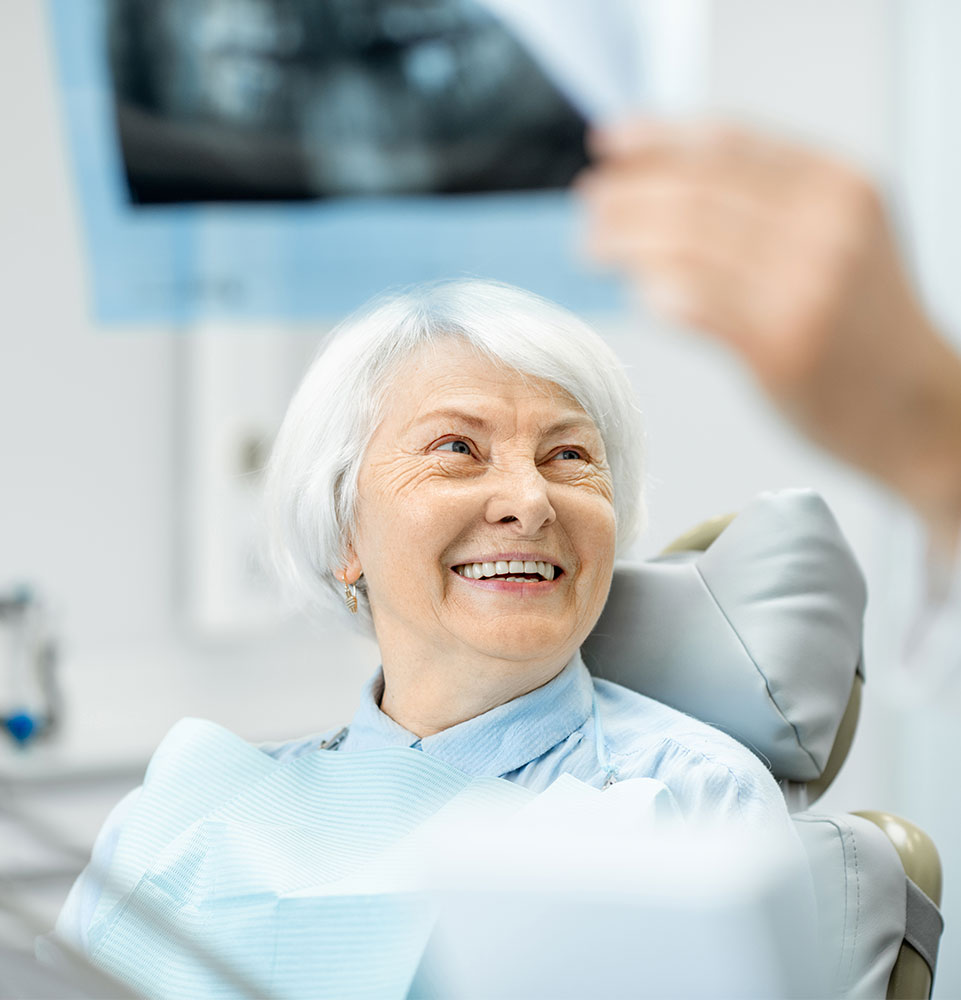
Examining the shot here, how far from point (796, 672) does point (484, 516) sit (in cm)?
35

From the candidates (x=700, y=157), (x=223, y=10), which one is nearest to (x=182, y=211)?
(x=223, y=10)

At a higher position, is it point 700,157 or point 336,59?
point 336,59

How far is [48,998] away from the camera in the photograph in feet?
2.16

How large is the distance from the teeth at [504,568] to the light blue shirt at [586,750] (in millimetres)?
110

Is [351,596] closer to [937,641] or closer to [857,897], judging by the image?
[857,897]

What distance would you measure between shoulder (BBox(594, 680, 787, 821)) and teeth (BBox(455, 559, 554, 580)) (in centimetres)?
16

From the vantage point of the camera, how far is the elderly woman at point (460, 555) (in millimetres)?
1144

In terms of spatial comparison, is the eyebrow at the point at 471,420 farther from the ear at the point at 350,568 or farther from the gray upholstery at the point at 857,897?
the gray upholstery at the point at 857,897

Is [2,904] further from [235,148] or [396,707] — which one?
[235,148]

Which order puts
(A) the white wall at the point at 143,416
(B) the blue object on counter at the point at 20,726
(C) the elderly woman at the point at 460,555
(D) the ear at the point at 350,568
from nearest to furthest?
(C) the elderly woman at the point at 460,555, (D) the ear at the point at 350,568, (B) the blue object on counter at the point at 20,726, (A) the white wall at the point at 143,416

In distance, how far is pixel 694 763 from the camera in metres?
1.07

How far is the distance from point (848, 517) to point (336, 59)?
1.58 metres

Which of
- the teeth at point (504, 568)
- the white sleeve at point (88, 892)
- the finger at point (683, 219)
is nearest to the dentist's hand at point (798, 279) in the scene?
the finger at point (683, 219)

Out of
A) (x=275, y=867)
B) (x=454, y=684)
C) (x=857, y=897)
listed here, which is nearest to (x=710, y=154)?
(x=454, y=684)
